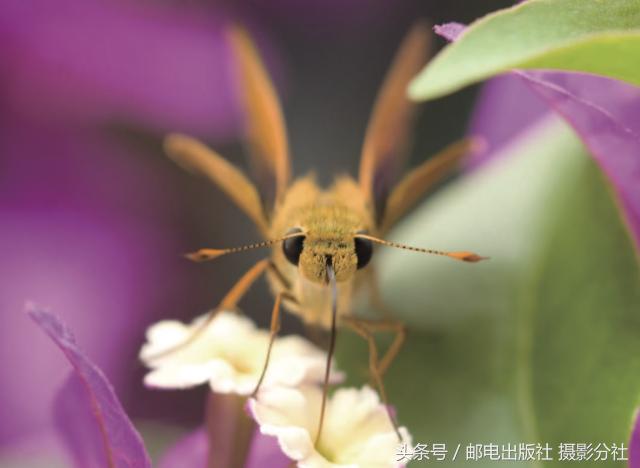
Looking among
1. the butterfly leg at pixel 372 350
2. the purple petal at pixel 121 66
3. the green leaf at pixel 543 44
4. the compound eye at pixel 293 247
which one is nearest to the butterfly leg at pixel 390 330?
the butterfly leg at pixel 372 350

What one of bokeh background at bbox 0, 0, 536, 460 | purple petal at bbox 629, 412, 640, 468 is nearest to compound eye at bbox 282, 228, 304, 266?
purple petal at bbox 629, 412, 640, 468

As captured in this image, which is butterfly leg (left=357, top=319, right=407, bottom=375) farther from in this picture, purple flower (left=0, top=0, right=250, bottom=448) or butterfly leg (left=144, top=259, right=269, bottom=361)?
purple flower (left=0, top=0, right=250, bottom=448)

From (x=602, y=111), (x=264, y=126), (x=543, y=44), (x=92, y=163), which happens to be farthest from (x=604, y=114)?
(x=92, y=163)

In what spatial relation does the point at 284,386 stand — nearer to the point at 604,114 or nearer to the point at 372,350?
the point at 372,350

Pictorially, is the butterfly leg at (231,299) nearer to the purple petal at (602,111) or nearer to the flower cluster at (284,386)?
the flower cluster at (284,386)

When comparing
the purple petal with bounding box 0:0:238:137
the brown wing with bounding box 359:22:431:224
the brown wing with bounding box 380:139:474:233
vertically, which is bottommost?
the brown wing with bounding box 380:139:474:233

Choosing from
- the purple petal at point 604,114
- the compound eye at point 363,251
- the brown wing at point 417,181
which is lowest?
the compound eye at point 363,251
